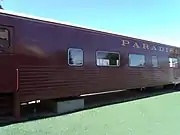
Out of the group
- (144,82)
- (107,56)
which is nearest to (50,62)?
(107,56)

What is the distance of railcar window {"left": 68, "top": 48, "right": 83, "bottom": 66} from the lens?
7.79 meters

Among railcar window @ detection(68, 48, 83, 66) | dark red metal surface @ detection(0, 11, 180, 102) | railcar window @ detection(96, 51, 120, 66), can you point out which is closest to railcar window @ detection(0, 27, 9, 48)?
dark red metal surface @ detection(0, 11, 180, 102)

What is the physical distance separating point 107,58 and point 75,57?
64.6 inches

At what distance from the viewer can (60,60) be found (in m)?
7.50

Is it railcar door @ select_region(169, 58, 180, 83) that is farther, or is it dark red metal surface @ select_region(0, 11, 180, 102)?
railcar door @ select_region(169, 58, 180, 83)

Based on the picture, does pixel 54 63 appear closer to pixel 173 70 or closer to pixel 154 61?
pixel 154 61

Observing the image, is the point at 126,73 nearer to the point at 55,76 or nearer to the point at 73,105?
the point at 73,105

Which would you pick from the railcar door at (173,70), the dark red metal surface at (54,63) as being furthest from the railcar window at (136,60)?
the railcar door at (173,70)

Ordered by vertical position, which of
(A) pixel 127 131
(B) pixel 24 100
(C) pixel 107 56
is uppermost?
(C) pixel 107 56

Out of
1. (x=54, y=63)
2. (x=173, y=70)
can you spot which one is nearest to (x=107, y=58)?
(x=54, y=63)

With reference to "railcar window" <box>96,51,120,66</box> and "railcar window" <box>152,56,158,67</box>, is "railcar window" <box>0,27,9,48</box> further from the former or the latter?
"railcar window" <box>152,56,158,67</box>

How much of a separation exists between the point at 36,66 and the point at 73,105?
6.25ft

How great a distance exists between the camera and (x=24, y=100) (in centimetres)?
659

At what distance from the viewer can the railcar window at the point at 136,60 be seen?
10539 mm
